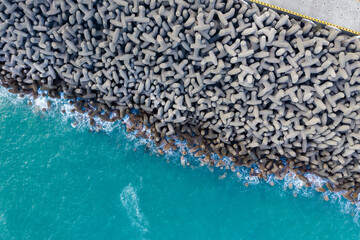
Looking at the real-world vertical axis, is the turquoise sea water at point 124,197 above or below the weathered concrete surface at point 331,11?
below

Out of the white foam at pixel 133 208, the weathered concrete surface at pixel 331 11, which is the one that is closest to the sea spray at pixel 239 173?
the white foam at pixel 133 208

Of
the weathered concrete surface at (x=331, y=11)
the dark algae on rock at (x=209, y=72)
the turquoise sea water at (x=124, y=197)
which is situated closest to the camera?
the dark algae on rock at (x=209, y=72)

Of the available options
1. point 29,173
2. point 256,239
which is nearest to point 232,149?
point 256,239

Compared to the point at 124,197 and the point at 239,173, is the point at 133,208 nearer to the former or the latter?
the point at 124,197

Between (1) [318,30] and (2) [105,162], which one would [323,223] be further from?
Answer: (2) [105,162]

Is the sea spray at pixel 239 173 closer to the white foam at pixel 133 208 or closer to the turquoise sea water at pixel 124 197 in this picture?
the turquoise sea water at pixel 124 197

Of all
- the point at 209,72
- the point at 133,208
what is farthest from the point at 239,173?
the point at 133,208

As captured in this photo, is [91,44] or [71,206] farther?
[71,206]

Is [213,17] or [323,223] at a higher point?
[213,17]
